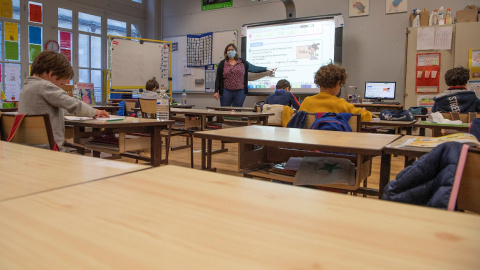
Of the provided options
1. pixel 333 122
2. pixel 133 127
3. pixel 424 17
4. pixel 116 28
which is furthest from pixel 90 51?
pixel 333 122

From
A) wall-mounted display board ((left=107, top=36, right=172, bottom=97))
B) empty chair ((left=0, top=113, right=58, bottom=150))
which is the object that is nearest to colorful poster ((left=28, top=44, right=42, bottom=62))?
wall-mounted display board ((left=107, top=36, right=172, bottom=97))

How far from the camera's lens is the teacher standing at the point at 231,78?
239 inches

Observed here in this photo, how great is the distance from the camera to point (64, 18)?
737 centimetres

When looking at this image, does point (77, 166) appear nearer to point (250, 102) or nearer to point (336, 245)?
point (336, 245)

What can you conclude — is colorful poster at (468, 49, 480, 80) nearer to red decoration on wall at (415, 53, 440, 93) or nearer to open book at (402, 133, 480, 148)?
red decoration on wall at (415, 53, 440, 93)

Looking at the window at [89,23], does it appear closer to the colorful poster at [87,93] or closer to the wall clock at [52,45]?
the wall clock at [52,45]

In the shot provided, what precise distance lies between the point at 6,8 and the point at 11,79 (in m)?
1.24

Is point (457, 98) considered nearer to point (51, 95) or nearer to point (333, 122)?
point (333, 122)

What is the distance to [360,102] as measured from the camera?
5.96 m

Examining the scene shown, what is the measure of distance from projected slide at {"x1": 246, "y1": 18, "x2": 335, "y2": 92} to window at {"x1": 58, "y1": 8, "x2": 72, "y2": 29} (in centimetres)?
360

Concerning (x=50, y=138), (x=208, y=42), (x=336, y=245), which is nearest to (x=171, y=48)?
(x=208, y=42)

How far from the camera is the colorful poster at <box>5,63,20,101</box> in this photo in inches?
264

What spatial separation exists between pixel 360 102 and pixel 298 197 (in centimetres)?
571

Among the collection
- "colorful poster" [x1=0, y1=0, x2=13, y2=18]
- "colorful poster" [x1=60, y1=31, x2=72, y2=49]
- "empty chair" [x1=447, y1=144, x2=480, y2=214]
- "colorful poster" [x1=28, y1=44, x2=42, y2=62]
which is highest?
"colorful poster" [x1=0, y1=0, x2=13, y2=18]
